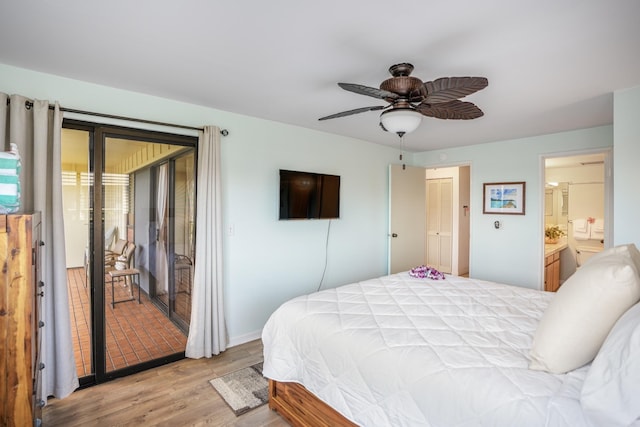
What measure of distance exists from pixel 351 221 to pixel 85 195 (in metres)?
3.01

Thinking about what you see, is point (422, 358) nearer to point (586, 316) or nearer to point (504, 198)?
point (586, 316)

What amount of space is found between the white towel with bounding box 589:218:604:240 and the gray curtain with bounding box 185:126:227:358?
5.90 metres

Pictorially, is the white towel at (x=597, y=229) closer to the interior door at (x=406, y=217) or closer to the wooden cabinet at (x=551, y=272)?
the wooden cabinet at (x=551, y=272)

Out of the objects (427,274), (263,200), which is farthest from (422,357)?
(263,200)

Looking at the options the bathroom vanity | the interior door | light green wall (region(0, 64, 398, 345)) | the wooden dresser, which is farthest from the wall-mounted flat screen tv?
the bathroom vanity

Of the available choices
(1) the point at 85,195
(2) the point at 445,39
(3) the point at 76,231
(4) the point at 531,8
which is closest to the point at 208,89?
(1) the point at 85,195

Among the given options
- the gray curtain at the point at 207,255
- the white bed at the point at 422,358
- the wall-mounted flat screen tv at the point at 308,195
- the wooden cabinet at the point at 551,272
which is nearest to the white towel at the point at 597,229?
the wooden cabinet at the point at 551,272

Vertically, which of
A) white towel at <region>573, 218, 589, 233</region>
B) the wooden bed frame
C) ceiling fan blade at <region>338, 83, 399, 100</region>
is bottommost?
the wooden bed frame

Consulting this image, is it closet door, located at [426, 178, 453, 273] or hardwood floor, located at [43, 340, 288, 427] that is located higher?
closet door, located at [426, 178, 453, 273]

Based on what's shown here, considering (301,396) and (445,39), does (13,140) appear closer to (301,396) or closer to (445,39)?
(301,396)

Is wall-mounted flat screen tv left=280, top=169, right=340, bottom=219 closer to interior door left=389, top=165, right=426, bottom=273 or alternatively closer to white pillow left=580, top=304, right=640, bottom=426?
interior door left=389, top=165, right=426, bottom=273

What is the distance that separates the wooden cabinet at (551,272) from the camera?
4535mm

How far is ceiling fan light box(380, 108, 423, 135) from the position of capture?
6.70 ft

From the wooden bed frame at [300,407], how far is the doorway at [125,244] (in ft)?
4.23
